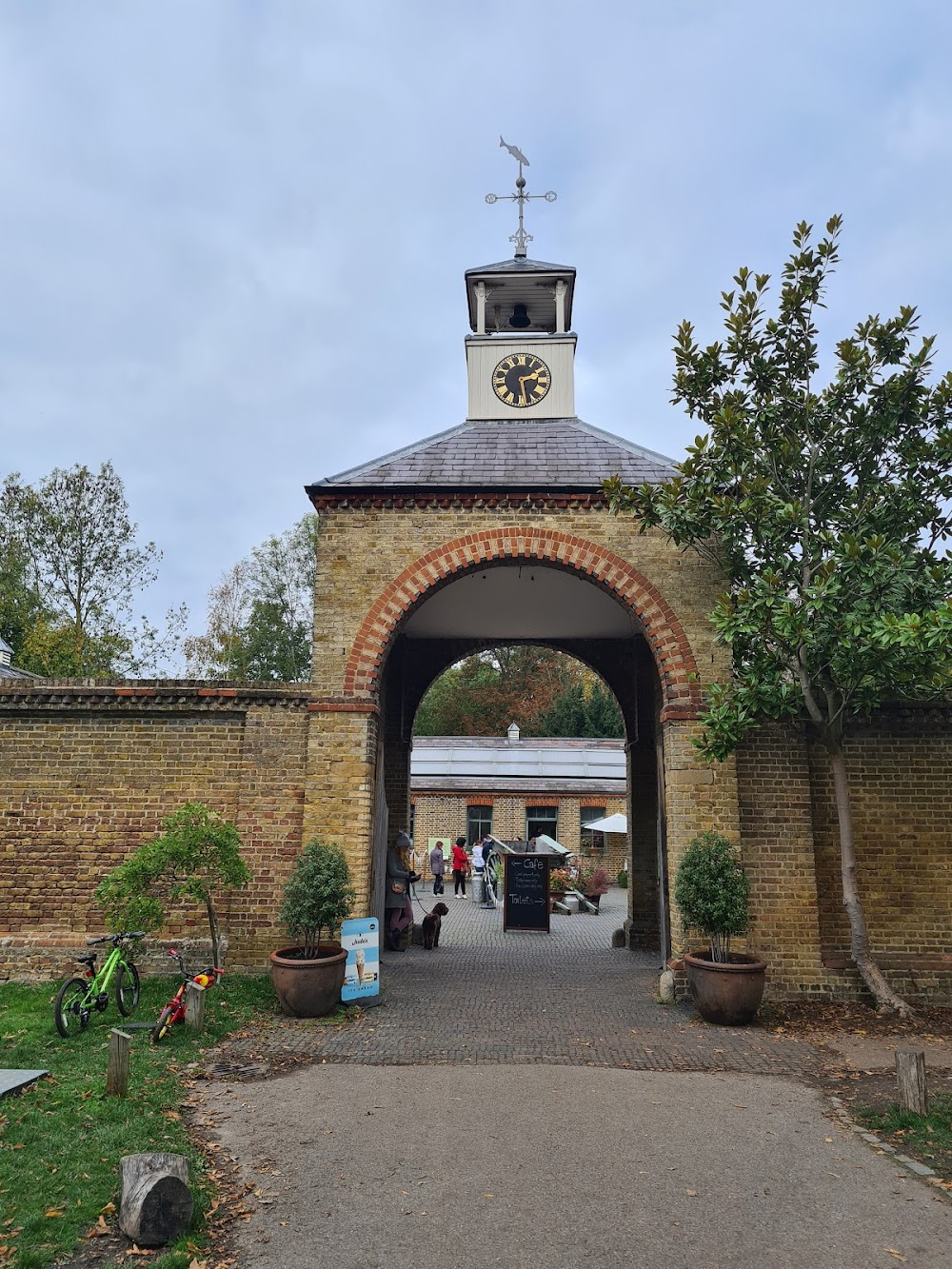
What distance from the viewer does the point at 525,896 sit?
55.1 ft

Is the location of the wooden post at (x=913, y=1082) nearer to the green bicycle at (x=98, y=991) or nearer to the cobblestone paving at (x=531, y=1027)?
the cobblestone paving at (x=531, y=1027)

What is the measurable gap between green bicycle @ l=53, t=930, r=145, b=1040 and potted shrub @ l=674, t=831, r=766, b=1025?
5.90m

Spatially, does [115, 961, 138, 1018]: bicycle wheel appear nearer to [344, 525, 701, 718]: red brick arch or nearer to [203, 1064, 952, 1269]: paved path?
[203, 1064, 952, 1269]: paved path

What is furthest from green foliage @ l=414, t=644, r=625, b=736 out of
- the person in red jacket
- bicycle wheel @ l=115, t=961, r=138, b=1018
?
bicycle wheel @ l=115, t=961, r=138, b=1018

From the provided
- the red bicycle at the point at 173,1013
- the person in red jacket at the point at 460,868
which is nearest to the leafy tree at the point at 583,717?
the person in red jacket at the point at 460,868

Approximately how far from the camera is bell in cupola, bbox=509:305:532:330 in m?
15.3

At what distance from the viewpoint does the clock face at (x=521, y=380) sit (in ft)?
45.4

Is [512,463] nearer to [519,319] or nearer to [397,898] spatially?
[519,319]

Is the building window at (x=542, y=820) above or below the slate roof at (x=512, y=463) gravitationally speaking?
below

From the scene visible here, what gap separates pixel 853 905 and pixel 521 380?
913 centimetres

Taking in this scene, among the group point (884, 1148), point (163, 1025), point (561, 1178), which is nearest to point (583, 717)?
point (163, 1025)

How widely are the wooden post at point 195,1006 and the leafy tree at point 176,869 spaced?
2.49ft

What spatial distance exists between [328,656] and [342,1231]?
7171 mm

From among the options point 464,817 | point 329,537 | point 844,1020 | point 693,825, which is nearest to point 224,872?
point 329,537
